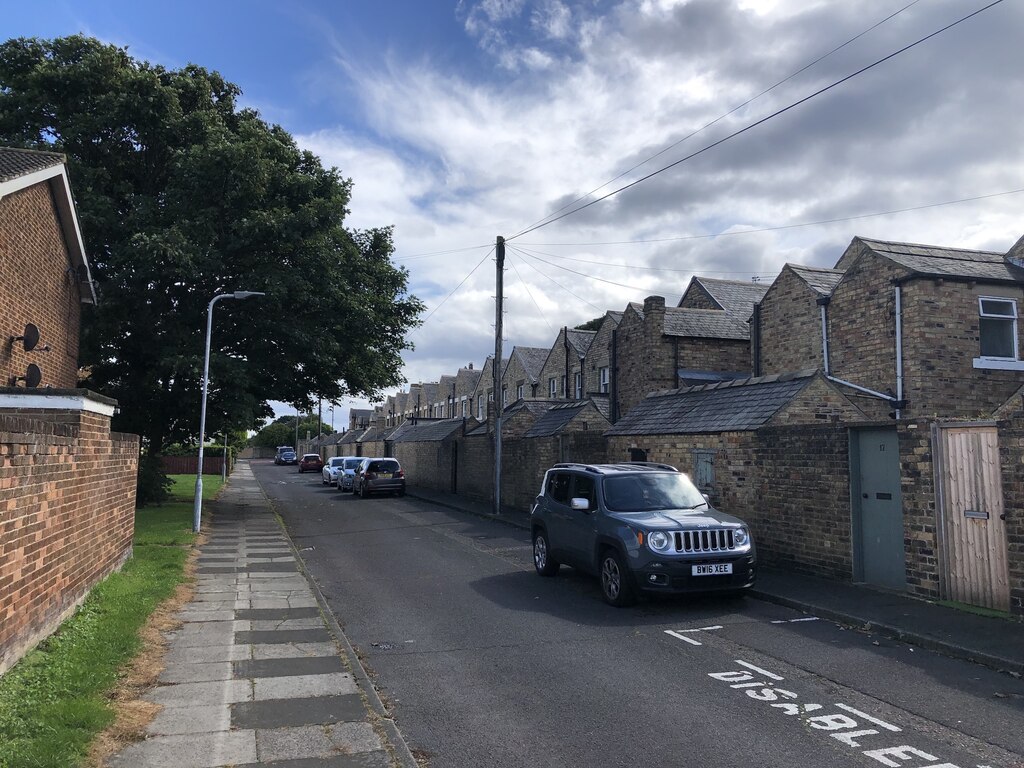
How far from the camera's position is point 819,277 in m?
21.5

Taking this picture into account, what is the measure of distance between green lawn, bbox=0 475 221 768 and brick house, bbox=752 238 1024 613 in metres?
8.83

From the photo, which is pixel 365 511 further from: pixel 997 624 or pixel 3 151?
pixel 997 624

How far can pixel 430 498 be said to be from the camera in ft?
95.0

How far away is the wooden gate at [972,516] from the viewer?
8.22m

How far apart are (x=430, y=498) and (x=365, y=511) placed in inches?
190

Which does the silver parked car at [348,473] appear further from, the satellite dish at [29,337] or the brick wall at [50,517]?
the brick wall at [50,517]

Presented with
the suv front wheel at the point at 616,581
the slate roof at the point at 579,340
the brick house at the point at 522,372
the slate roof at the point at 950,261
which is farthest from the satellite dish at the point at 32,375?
the brick house at the point at 522,372

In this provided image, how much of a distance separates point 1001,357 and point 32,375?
2139 cm

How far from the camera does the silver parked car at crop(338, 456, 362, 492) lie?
33875 millimetres

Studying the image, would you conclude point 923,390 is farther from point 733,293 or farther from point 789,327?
point 733,293

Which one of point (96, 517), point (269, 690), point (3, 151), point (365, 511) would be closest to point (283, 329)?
point (365, 511)

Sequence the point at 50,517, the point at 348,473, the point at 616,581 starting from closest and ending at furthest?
the point at 50,517 → the point at 616,581 → the point at 348,473

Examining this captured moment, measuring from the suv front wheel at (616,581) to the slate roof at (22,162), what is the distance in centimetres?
1113

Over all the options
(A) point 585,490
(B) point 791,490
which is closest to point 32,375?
(A) point 585,490
